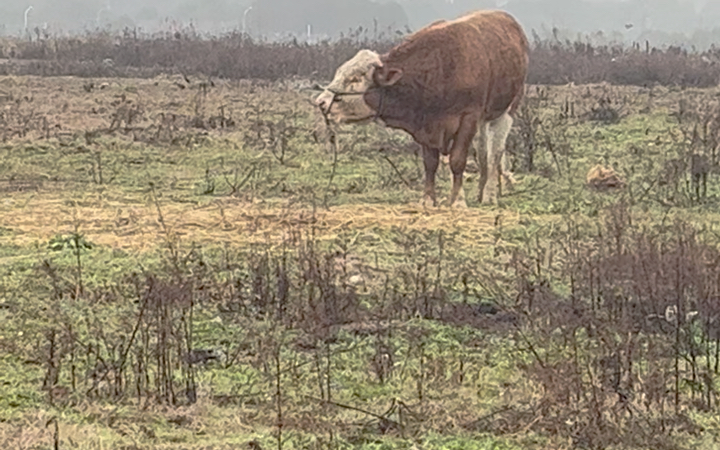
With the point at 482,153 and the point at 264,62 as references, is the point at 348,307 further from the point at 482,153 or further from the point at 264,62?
the point at 264,62

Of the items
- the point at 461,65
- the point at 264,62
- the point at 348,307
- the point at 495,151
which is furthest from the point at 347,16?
the point at 348,307

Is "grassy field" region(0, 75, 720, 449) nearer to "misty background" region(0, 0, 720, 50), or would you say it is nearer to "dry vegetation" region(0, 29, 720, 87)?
"dry vegetation" region(0, 29, 720, 87)

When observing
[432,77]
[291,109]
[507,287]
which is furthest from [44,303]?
[291,109]

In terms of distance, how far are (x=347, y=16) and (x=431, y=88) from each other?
116404 mm

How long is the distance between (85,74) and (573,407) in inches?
856

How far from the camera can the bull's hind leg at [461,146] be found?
12.0 m

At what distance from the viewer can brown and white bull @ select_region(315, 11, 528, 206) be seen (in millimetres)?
11703

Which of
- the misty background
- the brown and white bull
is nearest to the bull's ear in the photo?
the brown and white bull

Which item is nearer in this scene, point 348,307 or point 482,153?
point 348,307

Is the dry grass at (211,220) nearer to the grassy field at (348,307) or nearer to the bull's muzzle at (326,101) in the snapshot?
the grassy field at (348,307)

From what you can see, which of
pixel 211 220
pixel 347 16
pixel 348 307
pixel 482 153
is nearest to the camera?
pixel 348 307

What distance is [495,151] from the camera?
1316 cm

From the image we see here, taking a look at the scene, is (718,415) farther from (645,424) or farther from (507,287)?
(507,287)

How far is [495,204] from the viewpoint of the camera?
12625 millimetres
